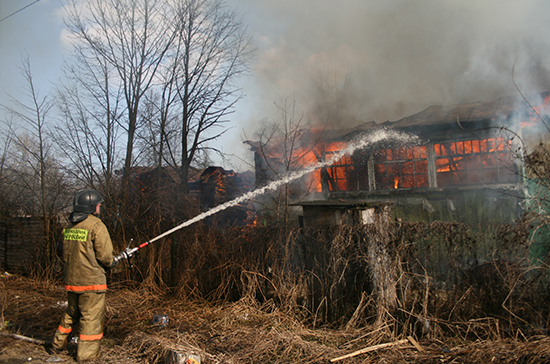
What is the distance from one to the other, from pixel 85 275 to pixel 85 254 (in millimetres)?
255

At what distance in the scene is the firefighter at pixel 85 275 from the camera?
4.01 m

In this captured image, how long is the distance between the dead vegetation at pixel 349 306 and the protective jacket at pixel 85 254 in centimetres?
96

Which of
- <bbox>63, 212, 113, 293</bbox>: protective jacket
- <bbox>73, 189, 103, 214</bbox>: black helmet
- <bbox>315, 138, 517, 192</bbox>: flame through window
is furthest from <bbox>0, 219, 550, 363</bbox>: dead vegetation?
<bbox>315, 138, 517, 192</bbox>: flame through window

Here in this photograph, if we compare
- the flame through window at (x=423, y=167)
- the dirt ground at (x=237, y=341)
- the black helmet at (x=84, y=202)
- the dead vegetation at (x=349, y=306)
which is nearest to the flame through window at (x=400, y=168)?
the flame through window at (x=423, y=167)

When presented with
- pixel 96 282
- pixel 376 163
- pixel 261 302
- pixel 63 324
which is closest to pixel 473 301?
pixel 261 302

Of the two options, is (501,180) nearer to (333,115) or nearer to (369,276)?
(333,115)

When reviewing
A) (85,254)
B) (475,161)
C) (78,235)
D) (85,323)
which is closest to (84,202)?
(78,235)

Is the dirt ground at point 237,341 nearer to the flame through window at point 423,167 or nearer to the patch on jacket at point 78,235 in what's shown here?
the patch on jacket at point 78,235

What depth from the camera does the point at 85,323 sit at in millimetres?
3984

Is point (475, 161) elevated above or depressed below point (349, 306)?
above

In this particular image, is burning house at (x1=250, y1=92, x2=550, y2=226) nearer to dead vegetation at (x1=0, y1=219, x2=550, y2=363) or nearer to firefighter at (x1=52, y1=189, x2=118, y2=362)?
dead vegetation at (x1=0, y1=219, x2=550, y2=363)

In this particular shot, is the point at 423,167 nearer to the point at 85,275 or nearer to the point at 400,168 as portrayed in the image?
the point at 400,168

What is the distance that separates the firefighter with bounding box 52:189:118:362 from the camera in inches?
158

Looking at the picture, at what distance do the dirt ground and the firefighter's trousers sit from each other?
187 millimetres
